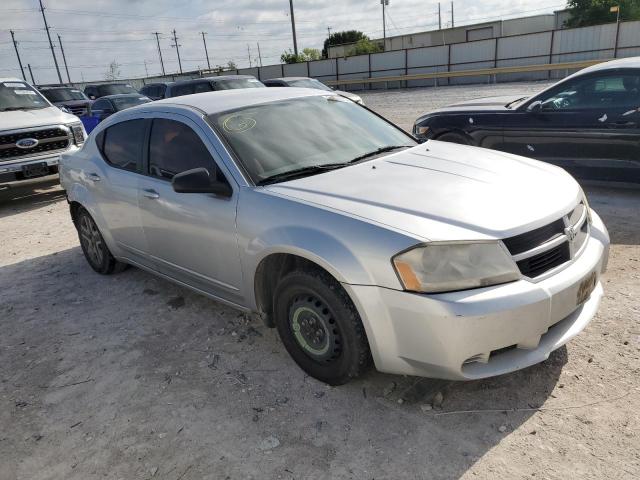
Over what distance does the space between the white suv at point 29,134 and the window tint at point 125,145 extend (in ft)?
14.7

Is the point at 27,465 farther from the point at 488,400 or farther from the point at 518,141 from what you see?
the point at 518,141

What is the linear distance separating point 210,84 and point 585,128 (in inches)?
381

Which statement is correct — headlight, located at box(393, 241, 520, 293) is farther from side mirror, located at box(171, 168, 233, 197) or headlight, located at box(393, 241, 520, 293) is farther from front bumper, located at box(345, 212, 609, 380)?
side mirror, located at box(171, 168, 233, 197)

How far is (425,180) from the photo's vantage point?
3115 mm

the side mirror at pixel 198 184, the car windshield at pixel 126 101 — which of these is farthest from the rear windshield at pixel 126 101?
the side mirror at pixel 198 184

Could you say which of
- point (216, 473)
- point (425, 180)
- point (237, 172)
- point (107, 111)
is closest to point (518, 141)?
point (425, 180)

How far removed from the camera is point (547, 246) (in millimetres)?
2660

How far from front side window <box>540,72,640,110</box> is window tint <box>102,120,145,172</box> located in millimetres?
4762

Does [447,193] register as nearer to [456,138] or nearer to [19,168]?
[456,138]

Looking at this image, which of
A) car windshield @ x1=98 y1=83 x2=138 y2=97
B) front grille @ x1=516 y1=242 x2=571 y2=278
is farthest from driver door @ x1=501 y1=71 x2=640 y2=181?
car windshield @ x1=98 y1=83 x2=138 y2=97

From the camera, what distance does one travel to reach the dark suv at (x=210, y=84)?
13.2 meters

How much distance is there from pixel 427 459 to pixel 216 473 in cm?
102

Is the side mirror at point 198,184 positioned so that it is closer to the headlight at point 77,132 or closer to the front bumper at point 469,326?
the front bumper at point 469,326

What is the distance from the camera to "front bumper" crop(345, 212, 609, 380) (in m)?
2.42
